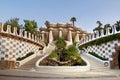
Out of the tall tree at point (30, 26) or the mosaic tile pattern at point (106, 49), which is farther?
the tall tree at point (30, 26)

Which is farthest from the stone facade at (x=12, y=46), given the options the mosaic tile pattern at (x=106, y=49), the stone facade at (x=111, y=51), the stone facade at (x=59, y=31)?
the stone facade at (x=59, y=31)

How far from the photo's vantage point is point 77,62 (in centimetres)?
1766

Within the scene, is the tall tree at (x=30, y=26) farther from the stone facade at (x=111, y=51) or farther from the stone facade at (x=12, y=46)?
the stone facade at (x=111, y=51)

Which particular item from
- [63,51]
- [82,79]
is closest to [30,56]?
[63,51]

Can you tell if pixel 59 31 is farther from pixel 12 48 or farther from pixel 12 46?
pixel 12 48

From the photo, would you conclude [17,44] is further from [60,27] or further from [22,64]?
[60,27]

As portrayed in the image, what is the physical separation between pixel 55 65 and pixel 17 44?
8.82 meters

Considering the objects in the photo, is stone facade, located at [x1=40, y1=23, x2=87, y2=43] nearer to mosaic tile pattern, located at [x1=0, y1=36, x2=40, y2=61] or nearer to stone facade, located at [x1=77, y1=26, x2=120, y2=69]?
mosaic tile pattern, located at [x1=0, y1=36, x2=40, y2=61]

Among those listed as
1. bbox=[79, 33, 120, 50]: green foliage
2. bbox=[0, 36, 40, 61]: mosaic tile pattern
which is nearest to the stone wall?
bbox=[79, 33, 120, 50]: green foliage

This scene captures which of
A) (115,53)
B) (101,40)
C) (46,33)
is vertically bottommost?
(115,53)

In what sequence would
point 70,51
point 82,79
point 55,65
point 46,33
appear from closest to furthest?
1. point 82,79
2. point 55,65
3. point 70,51
4. point 46,33

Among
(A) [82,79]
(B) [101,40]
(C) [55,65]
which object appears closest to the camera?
(A) [82,79]

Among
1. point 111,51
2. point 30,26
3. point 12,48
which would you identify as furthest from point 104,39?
point 30,26

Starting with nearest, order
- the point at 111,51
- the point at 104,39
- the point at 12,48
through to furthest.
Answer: the point at 111,51, the point at 12,48, the point at 104,39
